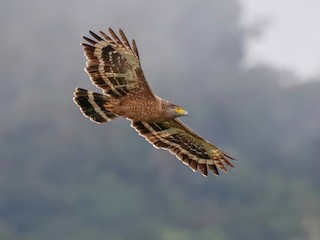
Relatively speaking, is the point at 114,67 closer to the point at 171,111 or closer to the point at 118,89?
the point at 118,89

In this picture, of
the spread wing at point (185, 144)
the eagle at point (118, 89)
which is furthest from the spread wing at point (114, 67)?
the spread wing at point (185, 144)

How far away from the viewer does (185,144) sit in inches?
1123

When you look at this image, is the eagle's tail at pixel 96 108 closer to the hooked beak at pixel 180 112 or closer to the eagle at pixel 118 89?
the eagle at pixel 118 89

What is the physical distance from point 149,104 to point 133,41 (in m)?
2.35

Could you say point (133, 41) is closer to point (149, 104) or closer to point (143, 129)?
point (149, 104)

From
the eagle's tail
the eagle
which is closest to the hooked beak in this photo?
the eagle

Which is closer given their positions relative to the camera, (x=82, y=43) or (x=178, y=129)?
(x=82, y=43)

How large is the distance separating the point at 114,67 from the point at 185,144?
15.1ft

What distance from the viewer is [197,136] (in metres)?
28.2

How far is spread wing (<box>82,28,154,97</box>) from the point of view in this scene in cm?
2497

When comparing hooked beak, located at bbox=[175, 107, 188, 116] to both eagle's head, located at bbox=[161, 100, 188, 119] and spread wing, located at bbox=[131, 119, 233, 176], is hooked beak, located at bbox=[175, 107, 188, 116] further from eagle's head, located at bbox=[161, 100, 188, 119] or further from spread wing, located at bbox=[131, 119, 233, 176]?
spread wing, located at bbox=[131, 119, 233, 176]

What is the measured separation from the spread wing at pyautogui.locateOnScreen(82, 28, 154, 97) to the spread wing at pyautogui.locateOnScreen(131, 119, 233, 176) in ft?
9.09

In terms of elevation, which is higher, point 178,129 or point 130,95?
point 178,129

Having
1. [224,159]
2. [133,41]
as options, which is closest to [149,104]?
[133,41]
